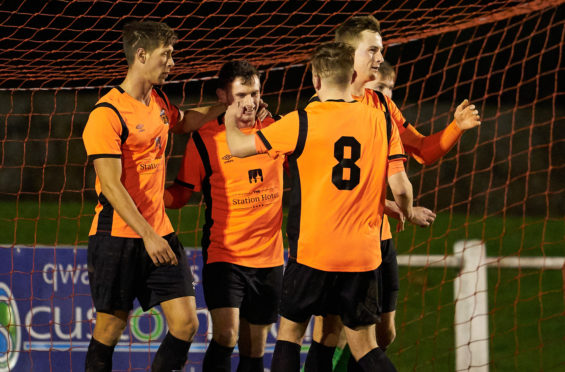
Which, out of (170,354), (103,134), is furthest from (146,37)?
(170,354)

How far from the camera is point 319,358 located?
3.51m

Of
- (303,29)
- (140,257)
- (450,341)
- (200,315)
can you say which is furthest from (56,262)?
(303,29)

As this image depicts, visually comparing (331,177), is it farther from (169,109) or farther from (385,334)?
(385,334)

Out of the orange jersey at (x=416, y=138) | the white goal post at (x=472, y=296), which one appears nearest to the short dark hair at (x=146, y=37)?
the orange jersey at (x=416, y=138)

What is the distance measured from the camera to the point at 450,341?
20.0 ft

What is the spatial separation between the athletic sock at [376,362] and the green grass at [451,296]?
1.50 metres

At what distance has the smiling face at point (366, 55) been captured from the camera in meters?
3.65

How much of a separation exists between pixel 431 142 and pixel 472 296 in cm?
161

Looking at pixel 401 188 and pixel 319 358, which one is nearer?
pixel 401 188

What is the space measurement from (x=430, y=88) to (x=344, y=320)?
8.66m

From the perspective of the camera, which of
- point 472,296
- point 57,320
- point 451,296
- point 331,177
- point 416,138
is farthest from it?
point 451,296

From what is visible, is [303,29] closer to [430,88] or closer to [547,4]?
[430,88]

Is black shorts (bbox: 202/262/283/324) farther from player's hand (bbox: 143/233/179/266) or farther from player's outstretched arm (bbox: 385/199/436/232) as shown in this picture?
player's outstretched arm (bbox: 385/199/436/232)

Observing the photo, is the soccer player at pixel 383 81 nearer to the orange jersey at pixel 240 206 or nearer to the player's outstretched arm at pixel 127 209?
the orange jersey at pixel 240 206
